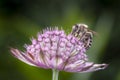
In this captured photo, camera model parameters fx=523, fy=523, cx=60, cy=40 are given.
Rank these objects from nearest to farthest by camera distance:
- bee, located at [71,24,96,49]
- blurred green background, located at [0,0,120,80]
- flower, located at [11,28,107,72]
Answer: flower, located at [11,28,107,72] < bee, located at [71,24,96,49] < blurred green background, located at [0,0,120,80]

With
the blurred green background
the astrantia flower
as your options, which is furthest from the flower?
the blurred green background

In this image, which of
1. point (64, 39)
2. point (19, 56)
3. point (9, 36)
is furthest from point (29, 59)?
point (9, 36)

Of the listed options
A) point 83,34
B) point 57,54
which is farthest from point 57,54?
point 83,34

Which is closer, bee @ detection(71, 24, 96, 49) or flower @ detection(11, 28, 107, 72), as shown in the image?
flower @ detection(11, 28, 107, 72)

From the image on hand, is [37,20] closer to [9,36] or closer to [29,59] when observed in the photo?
[9,36]

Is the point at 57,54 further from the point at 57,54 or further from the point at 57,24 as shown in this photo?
the point at 57,24

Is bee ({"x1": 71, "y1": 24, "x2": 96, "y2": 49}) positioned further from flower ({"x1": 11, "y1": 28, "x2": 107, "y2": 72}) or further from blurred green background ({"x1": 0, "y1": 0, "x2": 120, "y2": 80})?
blurred green background ({"x1": 0, "y1": 0, "x2": 120, "y2": 80})

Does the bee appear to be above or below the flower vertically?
above

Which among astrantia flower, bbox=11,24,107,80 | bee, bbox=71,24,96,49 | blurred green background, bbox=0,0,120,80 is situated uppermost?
blurred green background, bbox=0,0,120,80
